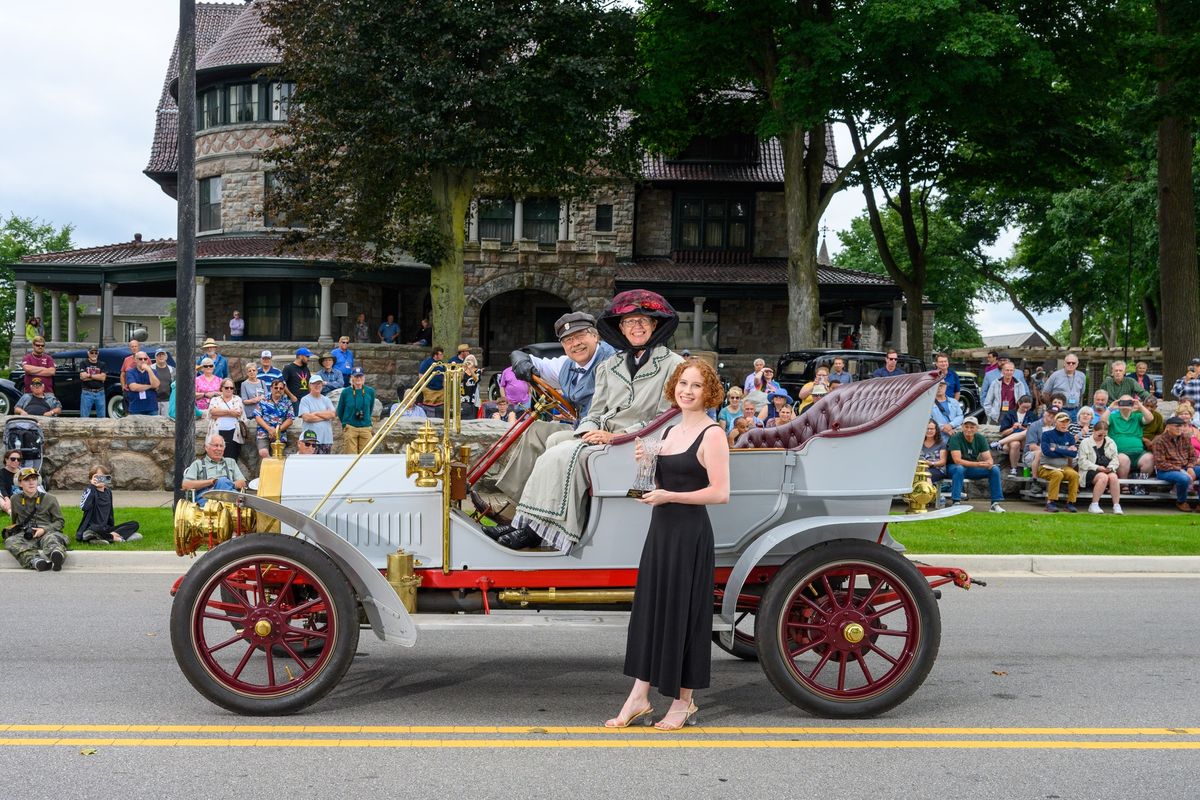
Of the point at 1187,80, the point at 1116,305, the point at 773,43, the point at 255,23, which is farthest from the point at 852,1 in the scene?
the point at 1116,305

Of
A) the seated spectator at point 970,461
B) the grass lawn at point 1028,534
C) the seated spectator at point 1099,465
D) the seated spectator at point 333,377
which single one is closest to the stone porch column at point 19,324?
the seated spectator at point 333,377

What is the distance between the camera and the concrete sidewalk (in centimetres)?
1038

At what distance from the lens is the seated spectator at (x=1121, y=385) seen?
1633 centimetres

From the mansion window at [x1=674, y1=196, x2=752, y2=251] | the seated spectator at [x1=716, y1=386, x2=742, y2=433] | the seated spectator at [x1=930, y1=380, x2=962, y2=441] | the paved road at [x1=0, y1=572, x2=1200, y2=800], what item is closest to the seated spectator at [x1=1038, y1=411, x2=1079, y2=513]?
the seated spectator at [x1=930, y1=380, x2=962, y2=441]

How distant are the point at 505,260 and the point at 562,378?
28.3m

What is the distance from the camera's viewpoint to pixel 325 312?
34.2 m

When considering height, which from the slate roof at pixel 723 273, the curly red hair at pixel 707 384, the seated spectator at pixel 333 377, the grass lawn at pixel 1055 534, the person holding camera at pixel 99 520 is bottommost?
the grass lawn at pixel 1055 534

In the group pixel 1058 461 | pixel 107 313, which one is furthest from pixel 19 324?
pixel 1058 461

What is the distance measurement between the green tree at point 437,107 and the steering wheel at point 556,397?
18570 millimetres

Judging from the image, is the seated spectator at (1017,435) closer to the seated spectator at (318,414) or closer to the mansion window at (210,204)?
the seated spectator at (318,414)

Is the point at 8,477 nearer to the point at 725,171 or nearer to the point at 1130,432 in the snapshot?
the point at 1130,432

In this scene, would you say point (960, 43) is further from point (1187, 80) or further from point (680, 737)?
point (680, 737)

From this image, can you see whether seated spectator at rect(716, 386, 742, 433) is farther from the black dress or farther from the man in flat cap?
the black dress

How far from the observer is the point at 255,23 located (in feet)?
123
